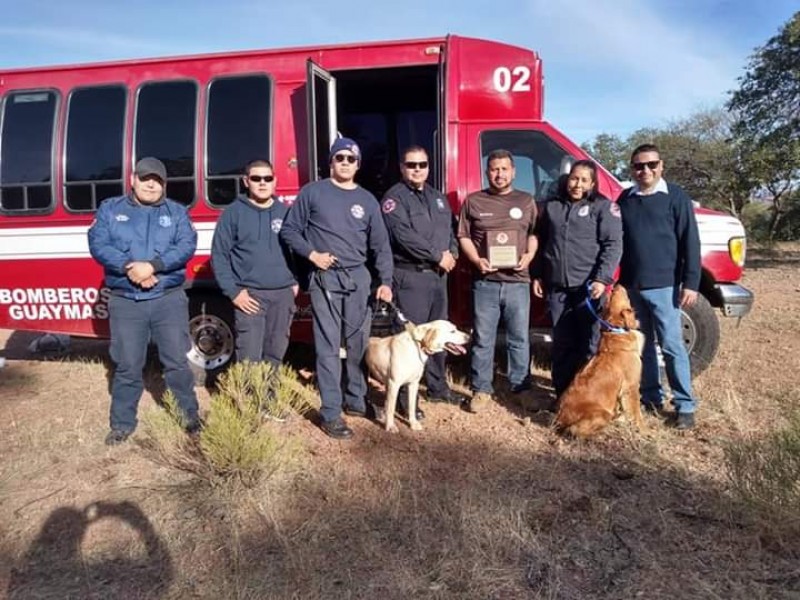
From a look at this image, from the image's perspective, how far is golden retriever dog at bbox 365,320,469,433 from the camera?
4250 millimetres

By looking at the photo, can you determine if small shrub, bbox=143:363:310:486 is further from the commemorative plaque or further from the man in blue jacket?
the commemorative plaque

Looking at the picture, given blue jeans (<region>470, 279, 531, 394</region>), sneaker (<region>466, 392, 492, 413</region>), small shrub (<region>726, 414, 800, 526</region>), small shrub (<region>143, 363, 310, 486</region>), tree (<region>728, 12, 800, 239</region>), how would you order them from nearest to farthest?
small shrub (<region>726, 414, 800, 526</region>) → small shrub (<region>143, 363, 310, 486</region>) → blue jeans (<region>470, 279, 531, 394</region>) → sneaker (<region>466, 392, 492, 413</region>) → tree (<region>728, 12, 800, 239</region>)

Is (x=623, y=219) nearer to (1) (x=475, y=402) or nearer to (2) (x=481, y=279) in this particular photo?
(2) (x=481, y=279)

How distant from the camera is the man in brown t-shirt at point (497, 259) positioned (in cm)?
454

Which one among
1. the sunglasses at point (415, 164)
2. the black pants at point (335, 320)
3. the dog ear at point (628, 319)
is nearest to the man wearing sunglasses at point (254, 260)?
the black pants at point (335, 320)

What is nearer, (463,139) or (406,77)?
(463,139)

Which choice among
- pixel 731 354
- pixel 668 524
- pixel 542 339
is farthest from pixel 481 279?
pixel 731 354

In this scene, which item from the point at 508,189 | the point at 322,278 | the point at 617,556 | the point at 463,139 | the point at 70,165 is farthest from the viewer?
the point at 70,165

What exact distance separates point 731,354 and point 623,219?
2.84m

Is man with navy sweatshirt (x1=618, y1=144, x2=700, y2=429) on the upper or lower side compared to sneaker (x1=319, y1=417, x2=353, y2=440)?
upper

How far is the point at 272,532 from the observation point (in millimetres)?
3049

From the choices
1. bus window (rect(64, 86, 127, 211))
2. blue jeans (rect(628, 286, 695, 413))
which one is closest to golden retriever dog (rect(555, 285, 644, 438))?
blue jeans (rect(628, 286, 695, 413))

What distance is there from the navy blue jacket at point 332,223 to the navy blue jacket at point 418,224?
0.24 m

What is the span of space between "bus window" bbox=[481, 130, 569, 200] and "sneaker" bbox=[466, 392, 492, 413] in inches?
69.1
